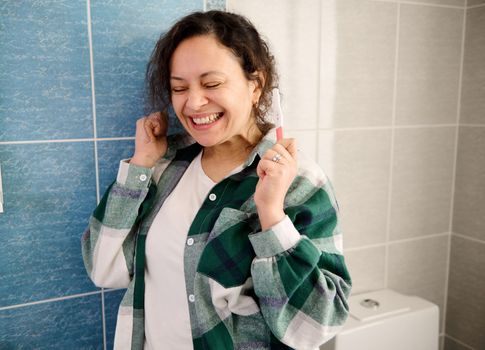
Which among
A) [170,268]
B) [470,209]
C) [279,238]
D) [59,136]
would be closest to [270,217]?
[279,238]

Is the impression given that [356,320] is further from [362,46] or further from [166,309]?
[362,46]

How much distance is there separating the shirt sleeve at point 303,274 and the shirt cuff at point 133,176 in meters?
0.28

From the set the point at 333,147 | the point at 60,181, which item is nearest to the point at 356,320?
the point at 333,147

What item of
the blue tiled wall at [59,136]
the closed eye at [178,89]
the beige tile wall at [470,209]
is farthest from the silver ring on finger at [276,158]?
the beige tile wall at [470,209]

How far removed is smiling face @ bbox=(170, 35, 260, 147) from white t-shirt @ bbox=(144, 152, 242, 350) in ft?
0.36

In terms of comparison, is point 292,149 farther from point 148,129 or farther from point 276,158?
point 148,129

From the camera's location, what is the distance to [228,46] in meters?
0.91

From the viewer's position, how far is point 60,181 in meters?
1.06

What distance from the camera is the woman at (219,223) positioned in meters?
0.85

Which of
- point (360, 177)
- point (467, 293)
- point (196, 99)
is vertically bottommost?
point (467, 293)

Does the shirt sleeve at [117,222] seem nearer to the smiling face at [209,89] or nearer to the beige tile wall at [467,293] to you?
the smiling face at [209,89]

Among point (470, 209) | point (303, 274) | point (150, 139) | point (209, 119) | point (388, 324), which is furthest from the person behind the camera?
point (470, 209)

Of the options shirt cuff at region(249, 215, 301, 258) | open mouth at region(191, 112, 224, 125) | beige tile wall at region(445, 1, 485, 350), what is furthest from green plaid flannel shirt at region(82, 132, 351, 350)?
beige tile wall at region(445, 1, 485, 350)

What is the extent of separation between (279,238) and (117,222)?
0.36m
